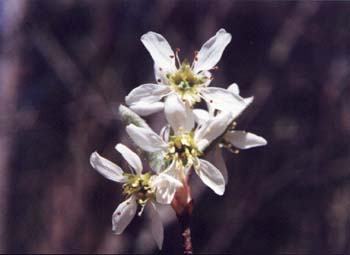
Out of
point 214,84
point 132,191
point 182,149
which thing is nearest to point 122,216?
point 132,191

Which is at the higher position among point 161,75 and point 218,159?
point 161,75

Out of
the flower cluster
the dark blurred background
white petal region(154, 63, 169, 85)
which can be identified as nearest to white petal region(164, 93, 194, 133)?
the flower cluster

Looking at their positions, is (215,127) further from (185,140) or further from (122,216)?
(122,216)

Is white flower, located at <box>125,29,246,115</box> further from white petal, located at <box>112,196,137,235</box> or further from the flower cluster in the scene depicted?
white petal, located at <box>112,196,137,235</box>

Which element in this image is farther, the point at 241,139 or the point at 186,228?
the point at 241,139

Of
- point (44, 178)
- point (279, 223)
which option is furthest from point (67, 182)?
point (279, 223)
